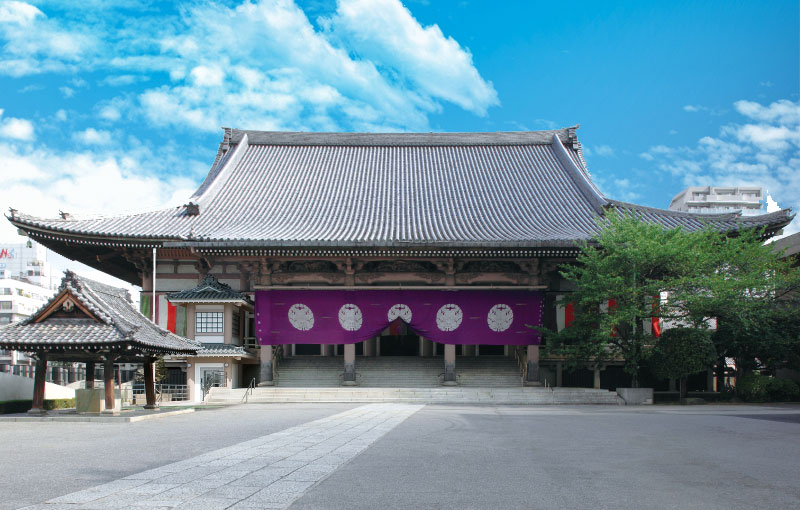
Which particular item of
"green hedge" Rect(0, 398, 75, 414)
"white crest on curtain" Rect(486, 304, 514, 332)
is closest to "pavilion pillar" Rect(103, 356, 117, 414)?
"green hedge" Rect(0, 398, 75, 414)

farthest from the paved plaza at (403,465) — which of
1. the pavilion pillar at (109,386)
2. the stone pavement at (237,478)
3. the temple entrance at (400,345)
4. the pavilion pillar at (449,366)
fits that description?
the temple entrance at (400,345)

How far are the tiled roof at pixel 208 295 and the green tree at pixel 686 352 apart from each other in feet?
49.9

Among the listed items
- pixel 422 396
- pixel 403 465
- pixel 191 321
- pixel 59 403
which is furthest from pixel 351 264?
pixel 403 465

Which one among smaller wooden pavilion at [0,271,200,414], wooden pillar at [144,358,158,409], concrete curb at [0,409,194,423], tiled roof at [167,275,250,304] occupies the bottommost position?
concrete curb at [0,409,194,423]

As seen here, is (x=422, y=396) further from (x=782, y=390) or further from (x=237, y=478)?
(x=237, y=478)

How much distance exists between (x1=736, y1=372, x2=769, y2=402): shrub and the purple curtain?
293 inches

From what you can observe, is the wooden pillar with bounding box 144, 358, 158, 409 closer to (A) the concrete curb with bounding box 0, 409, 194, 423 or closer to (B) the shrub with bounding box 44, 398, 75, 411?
(A) the concrete curb with bounding box 0, 409, 194, 423

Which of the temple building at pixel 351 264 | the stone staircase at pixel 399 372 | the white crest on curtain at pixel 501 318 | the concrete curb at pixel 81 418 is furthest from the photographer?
the white crest on curtain at pixel 501 318

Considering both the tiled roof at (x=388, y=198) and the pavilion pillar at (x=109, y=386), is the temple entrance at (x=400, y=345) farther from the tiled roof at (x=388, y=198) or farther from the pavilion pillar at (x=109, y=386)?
the pavilion pillar at (x=109, y=386)

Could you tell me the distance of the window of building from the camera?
25.7 metres

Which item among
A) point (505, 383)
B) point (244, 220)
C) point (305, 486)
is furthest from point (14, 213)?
point (305, 486)

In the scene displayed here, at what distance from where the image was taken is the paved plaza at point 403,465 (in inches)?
239

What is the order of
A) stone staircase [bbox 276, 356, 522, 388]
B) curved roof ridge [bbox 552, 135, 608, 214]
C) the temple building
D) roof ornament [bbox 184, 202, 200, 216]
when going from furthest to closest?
curved roof ridge [bbox 552, 135, 608, 214]
roof ornament [bbox 184, 202, 200, 216]
stone staircase [bbox 276, 356, 522, 388]
the temple building

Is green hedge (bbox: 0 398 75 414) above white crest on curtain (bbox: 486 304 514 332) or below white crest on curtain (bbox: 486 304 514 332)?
below
